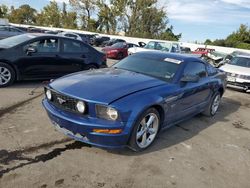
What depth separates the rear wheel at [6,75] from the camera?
709 centimetres

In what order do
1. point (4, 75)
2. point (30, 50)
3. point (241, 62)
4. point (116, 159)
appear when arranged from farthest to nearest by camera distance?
point (241, 62), point (30, 50), point (4, 75), point (116, 159)

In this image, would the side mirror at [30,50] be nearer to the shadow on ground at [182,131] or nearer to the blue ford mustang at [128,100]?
the blue ford mustang at [128,100]

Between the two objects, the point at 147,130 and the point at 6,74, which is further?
the point at 6,74

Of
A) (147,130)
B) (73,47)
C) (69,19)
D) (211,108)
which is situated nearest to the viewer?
(147,130)

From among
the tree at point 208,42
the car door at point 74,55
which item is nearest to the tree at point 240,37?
the tree at point 208,42

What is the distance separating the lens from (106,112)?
147 inches

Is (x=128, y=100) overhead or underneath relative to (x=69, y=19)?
underneath

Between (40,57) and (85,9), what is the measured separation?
55965 mm

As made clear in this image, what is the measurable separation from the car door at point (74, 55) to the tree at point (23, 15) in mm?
72519

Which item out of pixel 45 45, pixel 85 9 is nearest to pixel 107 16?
pixel 85 9

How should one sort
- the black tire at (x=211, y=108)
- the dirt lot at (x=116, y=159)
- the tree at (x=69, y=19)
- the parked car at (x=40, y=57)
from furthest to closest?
the tree at (x=69, y=19)
the parked car at (x=40, y=57)
the black tire at (x=211, y=108)
the dirt lot at (x=116, y=159)

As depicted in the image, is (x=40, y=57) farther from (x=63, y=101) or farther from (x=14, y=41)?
(x=63, y=101)

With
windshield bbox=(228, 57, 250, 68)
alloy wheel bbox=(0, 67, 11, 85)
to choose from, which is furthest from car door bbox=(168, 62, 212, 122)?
windshield bbox=(228, 57, 250, 68)

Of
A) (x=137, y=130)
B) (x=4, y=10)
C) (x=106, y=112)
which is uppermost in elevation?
(x=4, y=10)
